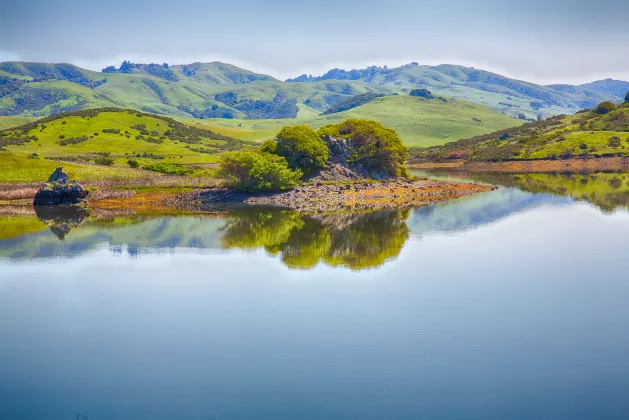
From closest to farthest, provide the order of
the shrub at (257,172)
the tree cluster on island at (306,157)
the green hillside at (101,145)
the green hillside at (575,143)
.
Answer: the shrub at (257,172) → the tree cluster on island at (306,157) → the green hillside at (101,145) → the green hillside at (575,143)

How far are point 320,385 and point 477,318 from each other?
10.1 meters

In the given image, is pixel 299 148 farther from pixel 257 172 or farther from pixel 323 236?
pixel 323 236

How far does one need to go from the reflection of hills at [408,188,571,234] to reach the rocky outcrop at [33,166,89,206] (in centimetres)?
4504

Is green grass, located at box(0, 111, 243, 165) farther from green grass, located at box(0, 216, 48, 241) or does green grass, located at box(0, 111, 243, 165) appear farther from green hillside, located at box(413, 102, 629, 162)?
green hillside, located at box(413, 102, 629, 162)

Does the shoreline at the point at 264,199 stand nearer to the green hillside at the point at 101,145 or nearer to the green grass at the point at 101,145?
the green hillside at the point at 101,145

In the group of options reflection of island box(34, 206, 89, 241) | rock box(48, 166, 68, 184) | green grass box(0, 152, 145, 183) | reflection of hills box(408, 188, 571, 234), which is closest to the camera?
reflection of hills box(408, 188, 571, 234)

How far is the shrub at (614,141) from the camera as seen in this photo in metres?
163

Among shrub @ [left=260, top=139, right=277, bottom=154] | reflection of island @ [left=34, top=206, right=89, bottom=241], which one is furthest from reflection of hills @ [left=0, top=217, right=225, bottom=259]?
shrub @ [left=260, top=139, right=277, bottom=154]

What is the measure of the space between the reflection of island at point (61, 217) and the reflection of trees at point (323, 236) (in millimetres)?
16039

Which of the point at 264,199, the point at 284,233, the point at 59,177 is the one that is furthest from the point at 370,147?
the point at 284,233

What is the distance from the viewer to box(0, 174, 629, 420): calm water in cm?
1958

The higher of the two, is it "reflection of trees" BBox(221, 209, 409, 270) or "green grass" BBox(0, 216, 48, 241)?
"green grass" BBox(0, 216, 48, 241)

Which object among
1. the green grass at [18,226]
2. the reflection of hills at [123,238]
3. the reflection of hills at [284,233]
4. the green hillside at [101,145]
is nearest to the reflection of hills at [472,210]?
the reflection of hills at [284,233]

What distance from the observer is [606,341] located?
2453 centimetres
